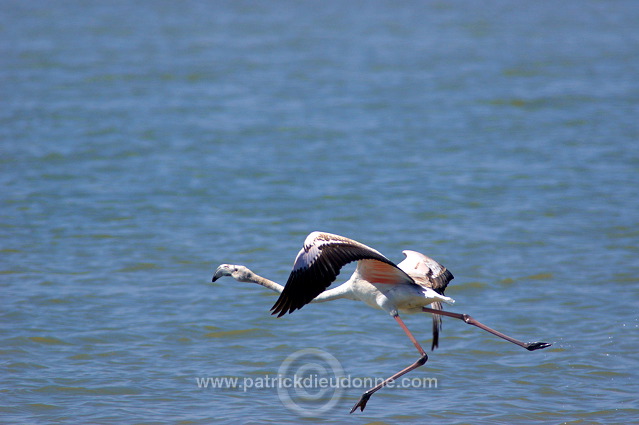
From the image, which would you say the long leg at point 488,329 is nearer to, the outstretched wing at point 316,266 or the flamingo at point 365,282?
the flamingo at point 365,282

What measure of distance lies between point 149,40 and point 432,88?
1038 centimetres

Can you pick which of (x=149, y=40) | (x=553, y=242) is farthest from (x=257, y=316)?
(x=149, y=40)

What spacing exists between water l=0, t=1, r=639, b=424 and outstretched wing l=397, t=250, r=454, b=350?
71 cm

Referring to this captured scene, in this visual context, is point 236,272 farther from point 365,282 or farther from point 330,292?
point 365,282

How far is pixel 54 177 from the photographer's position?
15992 millimetres

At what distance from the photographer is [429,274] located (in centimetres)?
833

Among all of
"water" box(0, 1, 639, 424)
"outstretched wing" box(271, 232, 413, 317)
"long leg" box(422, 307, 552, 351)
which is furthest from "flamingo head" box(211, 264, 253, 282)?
"long leg" box(422, 307, 552, 351)

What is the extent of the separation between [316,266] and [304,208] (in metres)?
7.42

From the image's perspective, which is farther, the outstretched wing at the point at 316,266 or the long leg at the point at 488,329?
the long leg at the point at 488,329

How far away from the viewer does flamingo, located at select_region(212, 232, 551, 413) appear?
7.10 metres

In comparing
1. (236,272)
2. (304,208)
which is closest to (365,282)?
(236,272)

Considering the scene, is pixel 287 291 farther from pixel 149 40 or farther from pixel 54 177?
pixel 149 40

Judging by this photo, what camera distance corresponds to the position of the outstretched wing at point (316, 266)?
7.08 metres

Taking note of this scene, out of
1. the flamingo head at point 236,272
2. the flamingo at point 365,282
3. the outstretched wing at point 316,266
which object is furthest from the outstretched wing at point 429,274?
the flamingo head at point 236,272
